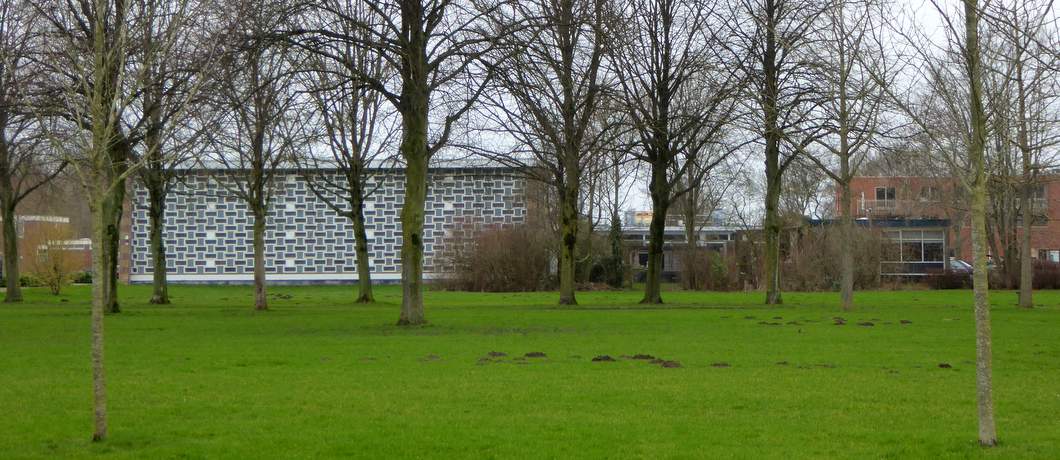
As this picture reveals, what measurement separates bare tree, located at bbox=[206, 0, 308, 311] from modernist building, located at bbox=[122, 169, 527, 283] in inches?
1334

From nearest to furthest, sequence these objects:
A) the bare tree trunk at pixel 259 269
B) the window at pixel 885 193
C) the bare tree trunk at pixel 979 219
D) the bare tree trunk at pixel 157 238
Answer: the bare tree trunk at pixel 979 219 < the bare tree trunk at pixel 259 269 < the bare tree trunk at pixel 157 238 < the window at pixel 885 193

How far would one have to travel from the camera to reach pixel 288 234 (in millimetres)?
71938

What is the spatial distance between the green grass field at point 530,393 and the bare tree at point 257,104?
12.4 feet

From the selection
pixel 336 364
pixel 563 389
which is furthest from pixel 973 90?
pixel 336 364

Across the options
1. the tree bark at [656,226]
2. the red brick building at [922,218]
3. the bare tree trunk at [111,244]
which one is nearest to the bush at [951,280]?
the red brick building at [922,218]

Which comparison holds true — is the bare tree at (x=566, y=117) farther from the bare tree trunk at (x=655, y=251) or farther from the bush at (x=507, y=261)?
the bush at (x=507, y=261)

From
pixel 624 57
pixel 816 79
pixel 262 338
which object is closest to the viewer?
pixel 262 338

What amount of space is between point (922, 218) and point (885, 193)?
840 centimetres

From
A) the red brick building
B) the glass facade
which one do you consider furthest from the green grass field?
the red brick building

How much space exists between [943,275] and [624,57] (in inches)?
1203

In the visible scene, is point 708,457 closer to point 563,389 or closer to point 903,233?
point 563,389

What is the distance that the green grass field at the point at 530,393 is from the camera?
348 inches

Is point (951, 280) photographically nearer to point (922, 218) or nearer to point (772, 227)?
point (922, 218)

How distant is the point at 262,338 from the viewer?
20.2m
